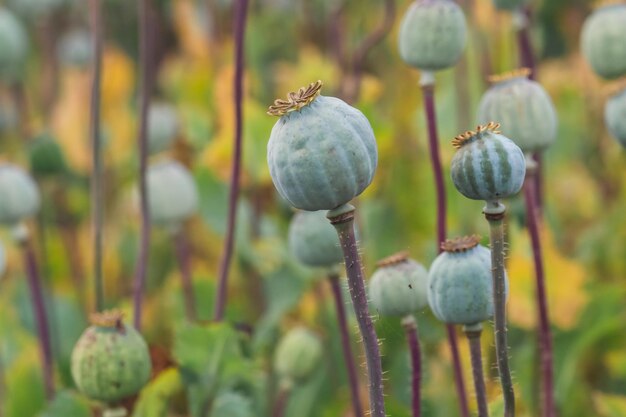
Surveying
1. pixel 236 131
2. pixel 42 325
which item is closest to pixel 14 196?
pixel 42 325

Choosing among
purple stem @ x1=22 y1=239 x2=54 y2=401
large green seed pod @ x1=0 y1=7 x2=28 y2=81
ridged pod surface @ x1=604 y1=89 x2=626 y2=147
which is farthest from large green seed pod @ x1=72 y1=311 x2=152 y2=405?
large green seed pod @ x1=0 y1=7 x2=28 y2=81

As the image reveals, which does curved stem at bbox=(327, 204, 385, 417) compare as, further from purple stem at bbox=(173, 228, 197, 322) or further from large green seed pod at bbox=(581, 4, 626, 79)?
purple stem at bbox=(173, 228, 197, 322)

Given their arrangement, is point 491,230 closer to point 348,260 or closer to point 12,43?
point 348,260

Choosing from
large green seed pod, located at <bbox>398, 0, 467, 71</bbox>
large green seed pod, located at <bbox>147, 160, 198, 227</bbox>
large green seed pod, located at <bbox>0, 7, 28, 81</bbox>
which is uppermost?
large green seed pod, located at <bbox>0, 7, 28, 81</bbox>

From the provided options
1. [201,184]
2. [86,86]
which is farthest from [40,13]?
[201,184]

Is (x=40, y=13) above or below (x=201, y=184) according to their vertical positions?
above

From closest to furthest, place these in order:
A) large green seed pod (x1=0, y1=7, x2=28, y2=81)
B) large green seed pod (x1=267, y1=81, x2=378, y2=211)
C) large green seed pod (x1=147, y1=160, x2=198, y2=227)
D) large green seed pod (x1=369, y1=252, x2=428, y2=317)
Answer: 1. large green seed pod (x1=267, y1=81, x2=378, y2=211)
2. large green seed pod (x1=369, y1=252, x2=428, y2=317)
3. large green seed pod (x1=147, y1=160, x2=198, y2=227)
4. large green seed pod (x1=0, y1=7, x2=28, y2=81)

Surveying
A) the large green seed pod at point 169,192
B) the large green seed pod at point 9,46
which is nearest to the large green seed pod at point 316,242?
the large green seed pod at point 169,192
